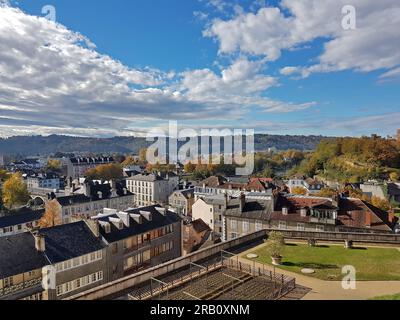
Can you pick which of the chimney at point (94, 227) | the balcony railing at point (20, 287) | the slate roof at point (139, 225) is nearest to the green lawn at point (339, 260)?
the slate roof at point (139, 225)

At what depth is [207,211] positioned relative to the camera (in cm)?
5666

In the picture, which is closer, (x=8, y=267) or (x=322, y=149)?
(x=8, y=267)

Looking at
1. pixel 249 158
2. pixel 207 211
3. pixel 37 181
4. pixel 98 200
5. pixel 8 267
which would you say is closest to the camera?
pixel 8 267

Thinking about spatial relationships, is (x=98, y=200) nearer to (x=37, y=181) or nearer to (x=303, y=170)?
(x=37, y=181)

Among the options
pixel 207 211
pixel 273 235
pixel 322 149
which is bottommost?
pixel 207 211

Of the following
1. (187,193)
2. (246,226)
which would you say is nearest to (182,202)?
(187,193)

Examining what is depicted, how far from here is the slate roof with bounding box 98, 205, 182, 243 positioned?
33375mm

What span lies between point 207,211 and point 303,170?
7287cm

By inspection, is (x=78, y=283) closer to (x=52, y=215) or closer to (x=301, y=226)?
(x=301, y=226)

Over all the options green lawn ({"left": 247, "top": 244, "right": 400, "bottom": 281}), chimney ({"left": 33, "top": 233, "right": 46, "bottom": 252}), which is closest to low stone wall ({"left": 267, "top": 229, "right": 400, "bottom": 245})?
green lawn ({"left": 247, "top": 244, "right": 400, "bottom": 281})

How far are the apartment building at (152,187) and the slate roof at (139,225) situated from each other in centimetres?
4722

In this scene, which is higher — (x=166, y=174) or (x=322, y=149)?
(x=322, y=149)

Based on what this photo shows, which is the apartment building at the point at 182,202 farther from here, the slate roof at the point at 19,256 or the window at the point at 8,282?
the window at the point at 8,282
